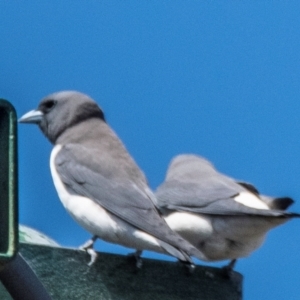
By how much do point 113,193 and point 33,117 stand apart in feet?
3.98

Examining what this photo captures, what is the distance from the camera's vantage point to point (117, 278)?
2.61 metres

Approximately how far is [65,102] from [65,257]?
260cm

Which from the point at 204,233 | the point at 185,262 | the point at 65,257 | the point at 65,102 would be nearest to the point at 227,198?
the point at 204,233

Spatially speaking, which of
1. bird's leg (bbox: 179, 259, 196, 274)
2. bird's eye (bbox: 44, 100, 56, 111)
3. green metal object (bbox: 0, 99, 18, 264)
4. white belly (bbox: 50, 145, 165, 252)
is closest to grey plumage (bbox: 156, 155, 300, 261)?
white belly (bbox: 50, 145, 165, 252)

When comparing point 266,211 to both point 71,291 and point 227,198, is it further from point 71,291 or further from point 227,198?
point 71,291

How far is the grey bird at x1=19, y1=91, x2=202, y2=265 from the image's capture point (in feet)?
11.7

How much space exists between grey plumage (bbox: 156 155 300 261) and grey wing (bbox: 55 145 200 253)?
36 cm

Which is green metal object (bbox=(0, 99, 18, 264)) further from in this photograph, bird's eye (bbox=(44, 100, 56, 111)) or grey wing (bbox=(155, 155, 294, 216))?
bird's eye (bbox=(44, 100, 56, 111))

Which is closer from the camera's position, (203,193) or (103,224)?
(103,224)

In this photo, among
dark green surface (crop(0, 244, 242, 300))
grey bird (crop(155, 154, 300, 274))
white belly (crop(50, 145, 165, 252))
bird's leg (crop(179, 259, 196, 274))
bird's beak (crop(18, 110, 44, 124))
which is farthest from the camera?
bird's beak (crop(18, 110, 44, 124))

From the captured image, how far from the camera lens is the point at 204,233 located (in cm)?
442

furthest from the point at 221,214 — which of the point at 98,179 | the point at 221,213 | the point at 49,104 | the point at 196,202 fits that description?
the point at 49,104

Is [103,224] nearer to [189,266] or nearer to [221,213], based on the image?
[221,213]

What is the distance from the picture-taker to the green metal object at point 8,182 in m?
1.31
